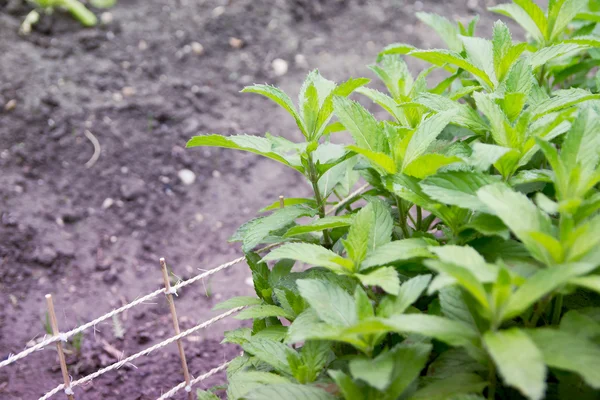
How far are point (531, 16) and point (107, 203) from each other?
2.50 m

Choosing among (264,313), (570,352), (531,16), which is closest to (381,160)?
(264,313)

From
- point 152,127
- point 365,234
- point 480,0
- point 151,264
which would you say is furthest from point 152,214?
point 480,0

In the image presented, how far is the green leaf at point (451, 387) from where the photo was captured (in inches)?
40.3

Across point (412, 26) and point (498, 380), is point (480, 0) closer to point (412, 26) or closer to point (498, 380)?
point (412, 26)

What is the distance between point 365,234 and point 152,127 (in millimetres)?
2872

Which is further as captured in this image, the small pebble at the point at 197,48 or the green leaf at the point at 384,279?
the small pebble at the point at 197,48

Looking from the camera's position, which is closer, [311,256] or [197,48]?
[311,256]

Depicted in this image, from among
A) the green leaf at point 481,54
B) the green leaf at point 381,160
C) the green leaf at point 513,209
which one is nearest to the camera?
the green leaf at point 513,209

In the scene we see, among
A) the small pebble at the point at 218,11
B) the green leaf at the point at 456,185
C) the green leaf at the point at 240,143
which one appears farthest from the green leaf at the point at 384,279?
the small pebble at the point at 218,11

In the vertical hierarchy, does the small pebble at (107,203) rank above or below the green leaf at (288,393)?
below

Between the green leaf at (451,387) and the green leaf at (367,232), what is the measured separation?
0.91ft

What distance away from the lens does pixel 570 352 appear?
0.90 meters

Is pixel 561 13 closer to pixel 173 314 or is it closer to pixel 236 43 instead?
pixel 173 314

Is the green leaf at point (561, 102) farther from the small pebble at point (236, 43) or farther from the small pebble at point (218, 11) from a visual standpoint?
the small pebble at point (218, 11)
